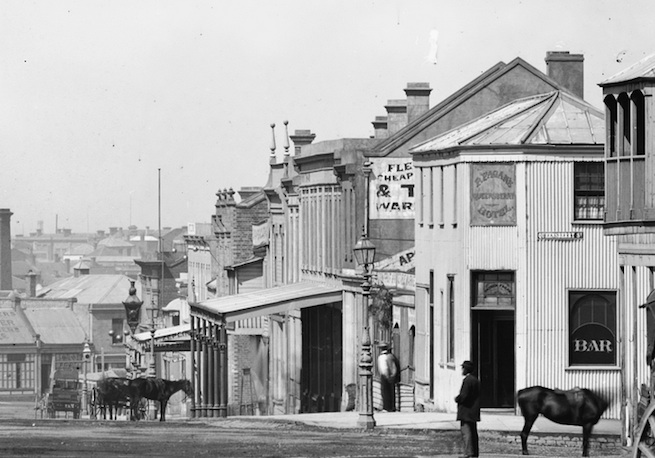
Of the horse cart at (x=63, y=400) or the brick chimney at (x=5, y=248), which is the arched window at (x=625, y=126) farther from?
the brick chimney at (x=5, y=248)

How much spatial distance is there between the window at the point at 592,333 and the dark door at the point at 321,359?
53.3ft

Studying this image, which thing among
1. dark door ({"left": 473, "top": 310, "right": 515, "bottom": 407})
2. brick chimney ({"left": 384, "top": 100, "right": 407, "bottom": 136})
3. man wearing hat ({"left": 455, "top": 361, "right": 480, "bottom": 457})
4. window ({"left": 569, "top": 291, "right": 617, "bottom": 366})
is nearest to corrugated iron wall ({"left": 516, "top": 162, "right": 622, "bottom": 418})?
window ({"left": 569, "top": 291, "right": 617, "bottom": 366})

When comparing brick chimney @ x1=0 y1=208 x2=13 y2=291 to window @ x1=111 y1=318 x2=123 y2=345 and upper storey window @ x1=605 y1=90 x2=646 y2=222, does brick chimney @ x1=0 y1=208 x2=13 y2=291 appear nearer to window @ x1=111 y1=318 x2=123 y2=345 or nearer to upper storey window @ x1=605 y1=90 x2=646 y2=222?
window @ x1=111 y1=318 x2=123 y2=345

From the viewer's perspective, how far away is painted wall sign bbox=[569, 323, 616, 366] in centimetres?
3672

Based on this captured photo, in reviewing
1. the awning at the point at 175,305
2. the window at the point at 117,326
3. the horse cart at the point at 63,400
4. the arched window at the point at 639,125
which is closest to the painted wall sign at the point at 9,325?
the window at the point at 117,326

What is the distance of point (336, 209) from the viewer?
178 feet

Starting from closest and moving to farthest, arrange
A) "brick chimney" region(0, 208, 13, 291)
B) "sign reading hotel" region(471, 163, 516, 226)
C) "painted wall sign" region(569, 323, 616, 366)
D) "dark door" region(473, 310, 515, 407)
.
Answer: "painted wall sign" region(569, 323, 616, 366) < "sign reading hotel" region(471, 163, 516, 226) < "dark door" region(473, 310, 515, 407) < "brick chimney" region(0, 208, 13, 291)

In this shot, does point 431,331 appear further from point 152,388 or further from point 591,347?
point 152,388

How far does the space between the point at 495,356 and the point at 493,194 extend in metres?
3.71

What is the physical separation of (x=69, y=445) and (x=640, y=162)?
10.3 m

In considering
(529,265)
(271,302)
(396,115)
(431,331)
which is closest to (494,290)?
(529,265)

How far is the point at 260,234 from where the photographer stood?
74562mm

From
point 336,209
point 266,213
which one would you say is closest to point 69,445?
point 336,209

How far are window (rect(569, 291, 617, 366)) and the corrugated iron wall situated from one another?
163mm
